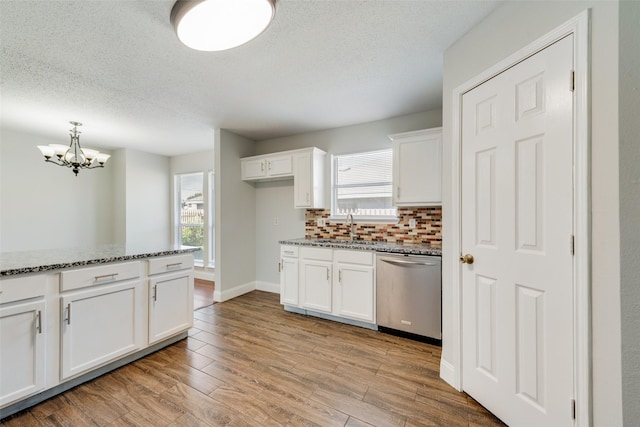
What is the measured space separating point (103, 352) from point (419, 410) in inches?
87.8

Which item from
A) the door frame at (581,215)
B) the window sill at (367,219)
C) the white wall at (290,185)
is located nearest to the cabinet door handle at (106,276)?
the white wall at (290,185)

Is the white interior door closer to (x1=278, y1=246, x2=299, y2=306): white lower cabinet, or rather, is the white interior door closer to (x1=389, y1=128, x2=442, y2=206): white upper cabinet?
(x1=389, y1=128, x2=442, y2=206): white upper cabinet

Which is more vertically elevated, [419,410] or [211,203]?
[211,203]

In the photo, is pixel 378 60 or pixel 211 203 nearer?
pixel 378 60

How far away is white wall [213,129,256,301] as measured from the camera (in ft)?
12.5

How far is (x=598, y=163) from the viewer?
1.07m

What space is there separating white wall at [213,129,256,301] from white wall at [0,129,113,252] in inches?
95.3

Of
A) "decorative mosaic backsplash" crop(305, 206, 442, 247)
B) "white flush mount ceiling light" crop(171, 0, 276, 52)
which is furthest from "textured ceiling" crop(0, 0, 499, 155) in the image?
"decorative mosaic backsplash" crop(305, 206, 442, 247)

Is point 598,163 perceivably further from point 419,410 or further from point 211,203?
point 211,203

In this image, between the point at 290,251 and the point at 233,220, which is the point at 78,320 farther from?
the point at 233,220

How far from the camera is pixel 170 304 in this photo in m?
2.41

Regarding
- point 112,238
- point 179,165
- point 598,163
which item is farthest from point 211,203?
point 598,163

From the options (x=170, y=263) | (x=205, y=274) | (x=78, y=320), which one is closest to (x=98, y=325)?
(x=78, y=320)

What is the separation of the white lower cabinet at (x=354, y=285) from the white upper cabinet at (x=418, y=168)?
31.2 inches
